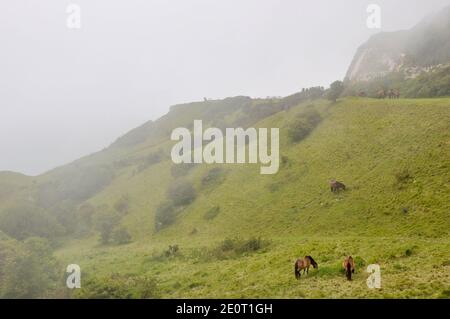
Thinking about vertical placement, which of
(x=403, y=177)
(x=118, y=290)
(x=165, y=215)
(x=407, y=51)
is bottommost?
(x=118, y=290)

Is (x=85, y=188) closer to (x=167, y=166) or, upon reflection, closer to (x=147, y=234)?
(x=167, y=166)

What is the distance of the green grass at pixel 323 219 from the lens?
66.6ft

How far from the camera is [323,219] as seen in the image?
3684cm

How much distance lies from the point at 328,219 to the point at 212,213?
16940mm

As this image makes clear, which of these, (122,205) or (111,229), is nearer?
(111,229)

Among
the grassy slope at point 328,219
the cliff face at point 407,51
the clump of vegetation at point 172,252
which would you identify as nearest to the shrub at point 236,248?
the grassy slope at point 328,219

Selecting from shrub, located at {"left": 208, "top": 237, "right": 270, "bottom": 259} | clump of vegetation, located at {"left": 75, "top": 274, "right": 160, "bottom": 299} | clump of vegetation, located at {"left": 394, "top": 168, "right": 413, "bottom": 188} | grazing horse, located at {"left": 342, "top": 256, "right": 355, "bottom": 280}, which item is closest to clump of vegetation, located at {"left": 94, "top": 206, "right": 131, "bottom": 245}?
shrub, located at {"left": 208, "top": 237, "right": 270, "bottom": 259}

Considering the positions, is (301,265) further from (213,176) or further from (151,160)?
(151,160)

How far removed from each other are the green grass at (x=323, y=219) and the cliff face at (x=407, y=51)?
2742 inches

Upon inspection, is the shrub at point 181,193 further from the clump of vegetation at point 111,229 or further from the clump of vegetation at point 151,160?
the clump of vegetation at point 151,160

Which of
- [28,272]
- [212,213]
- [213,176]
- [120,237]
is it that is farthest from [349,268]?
[213,176]

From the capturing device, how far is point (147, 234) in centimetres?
5341

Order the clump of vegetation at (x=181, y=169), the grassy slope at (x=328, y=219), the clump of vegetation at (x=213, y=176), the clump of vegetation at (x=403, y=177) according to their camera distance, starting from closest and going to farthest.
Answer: the grassy slope at (x=328, y=219), the clump of vegetation at (x=403, y=177), the clump of vegetation at (x=213, y=176), the clump of vegetation at (x=181, y=169)
